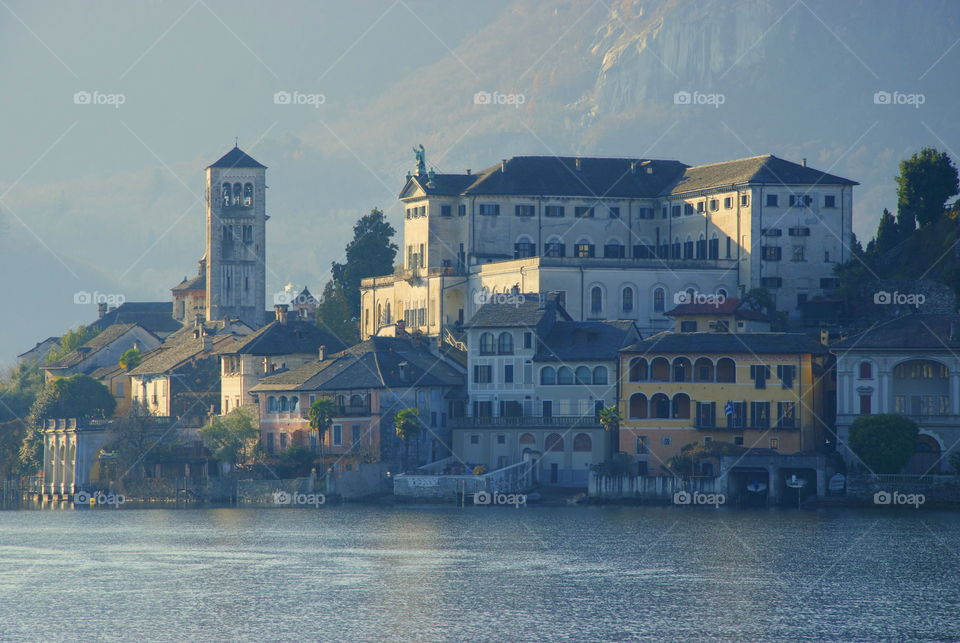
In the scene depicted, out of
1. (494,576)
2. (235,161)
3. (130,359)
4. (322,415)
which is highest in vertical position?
(235,161)

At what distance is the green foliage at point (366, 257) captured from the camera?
163 m

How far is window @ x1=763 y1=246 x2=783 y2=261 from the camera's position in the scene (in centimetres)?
14000

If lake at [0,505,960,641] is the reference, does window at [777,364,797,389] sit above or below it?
above

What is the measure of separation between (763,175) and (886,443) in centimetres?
3707

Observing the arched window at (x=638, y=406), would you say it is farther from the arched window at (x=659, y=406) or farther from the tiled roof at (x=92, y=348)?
the tiled roof at (x=92, y=348)

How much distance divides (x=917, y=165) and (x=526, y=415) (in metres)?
39.9

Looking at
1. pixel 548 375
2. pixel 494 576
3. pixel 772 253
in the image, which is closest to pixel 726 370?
pixel 548 375

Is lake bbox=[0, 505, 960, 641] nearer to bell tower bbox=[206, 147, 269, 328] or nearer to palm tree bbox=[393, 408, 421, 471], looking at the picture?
palm tree bbox=[393, 408, 421, 471]

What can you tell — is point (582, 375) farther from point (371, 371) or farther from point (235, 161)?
point (235, 161)

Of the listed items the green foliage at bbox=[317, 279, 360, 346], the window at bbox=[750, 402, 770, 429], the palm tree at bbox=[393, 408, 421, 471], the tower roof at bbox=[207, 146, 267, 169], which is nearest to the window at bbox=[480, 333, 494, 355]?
the palm tree at bbox=[393, 408, 421, 471]

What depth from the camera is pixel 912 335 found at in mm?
111750

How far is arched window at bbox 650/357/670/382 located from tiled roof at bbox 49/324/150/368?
200 feet

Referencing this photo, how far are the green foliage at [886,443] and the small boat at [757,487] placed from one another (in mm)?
5437

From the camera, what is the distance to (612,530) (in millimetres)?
95812
